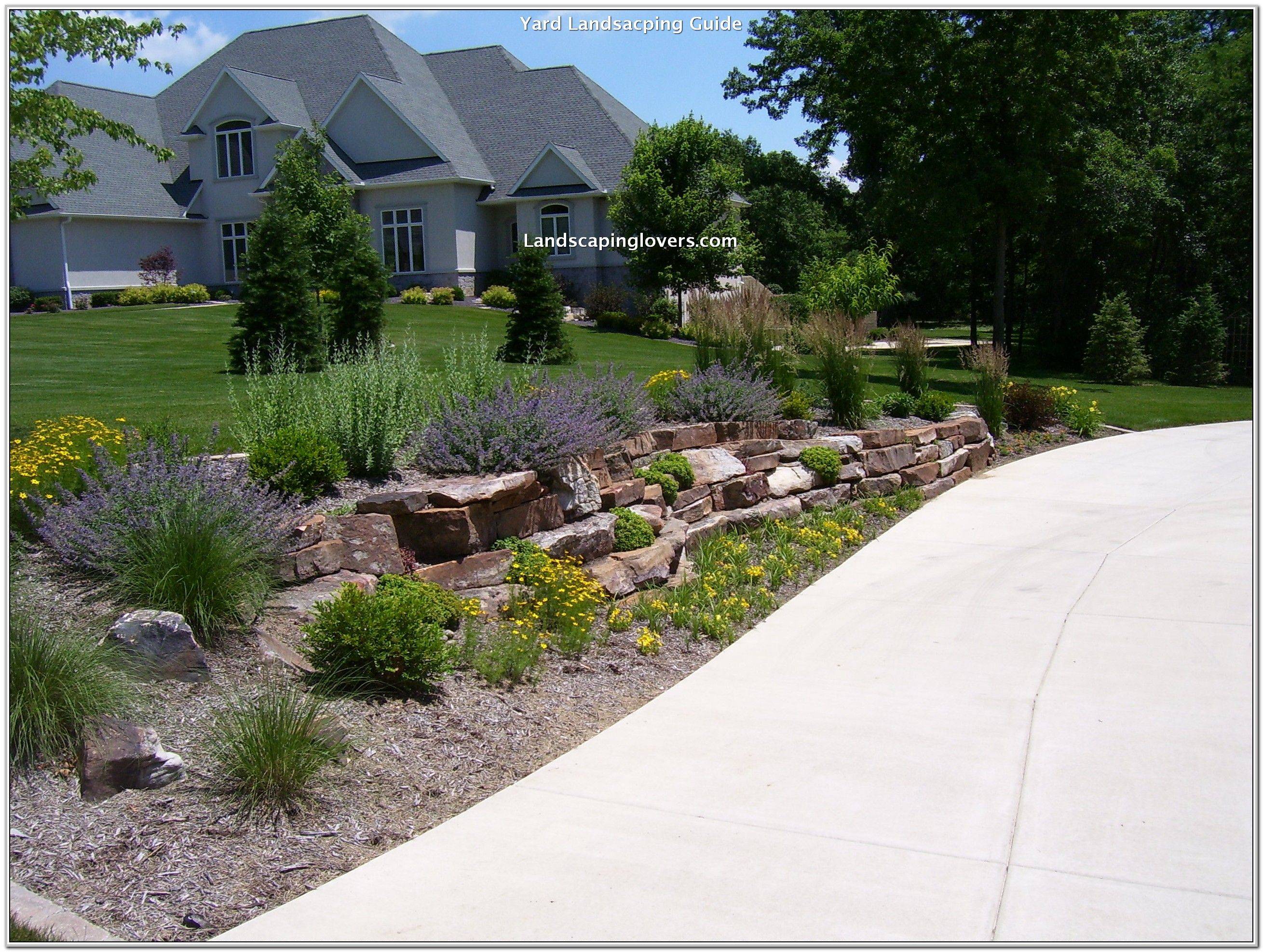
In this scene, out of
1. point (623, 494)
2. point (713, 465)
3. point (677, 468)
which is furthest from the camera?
point (713, 465)

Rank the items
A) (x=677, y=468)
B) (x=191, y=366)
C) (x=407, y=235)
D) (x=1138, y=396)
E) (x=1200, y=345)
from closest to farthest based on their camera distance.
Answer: (x=677, y=468) → (x=191, y=366) → (x=1138, y=396) → (x=1200, y=345) → (x=407, y=235)

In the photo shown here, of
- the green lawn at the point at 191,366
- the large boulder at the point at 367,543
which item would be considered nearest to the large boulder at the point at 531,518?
the large boulder at the point at 367,543

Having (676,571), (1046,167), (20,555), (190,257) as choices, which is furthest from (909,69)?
(190,257)

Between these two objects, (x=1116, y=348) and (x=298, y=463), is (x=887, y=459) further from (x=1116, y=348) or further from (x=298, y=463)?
(x=1116, y=348)

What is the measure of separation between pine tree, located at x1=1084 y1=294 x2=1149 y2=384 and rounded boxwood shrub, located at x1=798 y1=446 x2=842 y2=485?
16.3 m

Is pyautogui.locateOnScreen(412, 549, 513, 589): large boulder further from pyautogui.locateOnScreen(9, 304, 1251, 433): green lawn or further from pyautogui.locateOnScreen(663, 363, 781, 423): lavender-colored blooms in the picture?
pyautogui.locateOnScreen(663, 363, 781, 423): lavender-colored blooms

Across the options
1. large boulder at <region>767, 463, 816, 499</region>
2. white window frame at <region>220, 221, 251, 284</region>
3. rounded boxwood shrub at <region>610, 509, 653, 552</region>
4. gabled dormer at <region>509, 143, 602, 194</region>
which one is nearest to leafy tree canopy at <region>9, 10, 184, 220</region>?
rounded boxwood shrub at <region>610, 509, 653, 552</region>

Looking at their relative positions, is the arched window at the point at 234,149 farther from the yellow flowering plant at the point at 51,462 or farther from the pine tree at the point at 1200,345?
the pine tree at the point at 1200,345

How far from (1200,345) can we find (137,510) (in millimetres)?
24540

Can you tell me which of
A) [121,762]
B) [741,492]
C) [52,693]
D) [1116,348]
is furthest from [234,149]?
[121,762]

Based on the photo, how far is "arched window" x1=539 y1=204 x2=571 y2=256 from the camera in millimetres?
28469

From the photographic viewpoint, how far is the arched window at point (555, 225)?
93.4 ft

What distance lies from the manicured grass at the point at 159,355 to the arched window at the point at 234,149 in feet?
19.6

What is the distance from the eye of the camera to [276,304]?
45.8ft
